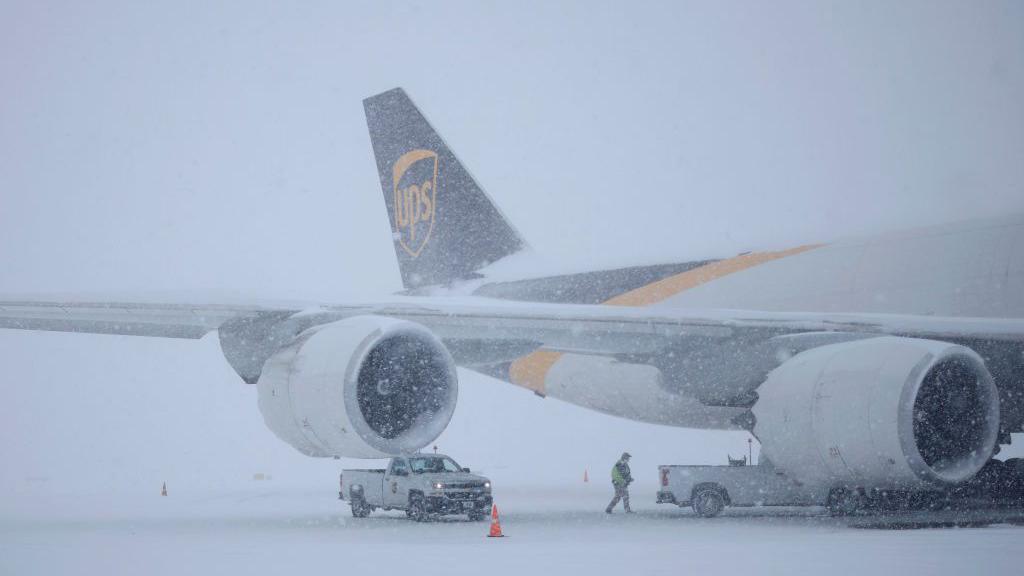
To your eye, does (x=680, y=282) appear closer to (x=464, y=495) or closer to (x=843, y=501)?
(x=843, y=501)

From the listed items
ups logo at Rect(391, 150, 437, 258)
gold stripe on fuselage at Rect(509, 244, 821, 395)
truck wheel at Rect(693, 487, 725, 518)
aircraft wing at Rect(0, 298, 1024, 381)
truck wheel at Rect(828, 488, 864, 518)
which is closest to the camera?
aircraft wing at Rect(0, 298, 1024, 381)

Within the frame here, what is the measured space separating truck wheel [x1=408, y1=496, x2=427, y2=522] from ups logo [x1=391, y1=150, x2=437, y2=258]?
23.7ft

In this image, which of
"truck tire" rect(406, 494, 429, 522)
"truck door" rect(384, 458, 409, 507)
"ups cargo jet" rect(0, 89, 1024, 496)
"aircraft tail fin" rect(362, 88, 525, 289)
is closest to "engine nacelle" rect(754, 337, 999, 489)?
"ups cargo jet" rect(0, 89, 1024, 496)

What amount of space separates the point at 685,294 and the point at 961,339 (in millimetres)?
4941

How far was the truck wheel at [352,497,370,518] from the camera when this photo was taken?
53.7ft

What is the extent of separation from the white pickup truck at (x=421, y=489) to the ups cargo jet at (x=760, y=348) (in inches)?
70.5

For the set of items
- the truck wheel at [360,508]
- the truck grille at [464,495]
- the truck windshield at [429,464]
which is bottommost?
the truck wheel at [360,508]

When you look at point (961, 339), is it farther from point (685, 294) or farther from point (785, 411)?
point (685, 294)

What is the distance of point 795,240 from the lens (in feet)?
54.3

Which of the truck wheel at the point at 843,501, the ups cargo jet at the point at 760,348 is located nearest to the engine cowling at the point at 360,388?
the ups cargo jet at the point at 760,348

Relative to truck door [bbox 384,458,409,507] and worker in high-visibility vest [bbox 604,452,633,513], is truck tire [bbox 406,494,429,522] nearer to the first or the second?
truck door [bbox 384,458,409,507]

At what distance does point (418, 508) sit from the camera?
1505 centimetres

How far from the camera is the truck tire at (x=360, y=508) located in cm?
1636

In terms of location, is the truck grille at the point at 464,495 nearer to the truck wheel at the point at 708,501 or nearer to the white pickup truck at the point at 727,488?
the white pickup truck at the point at 727,488
